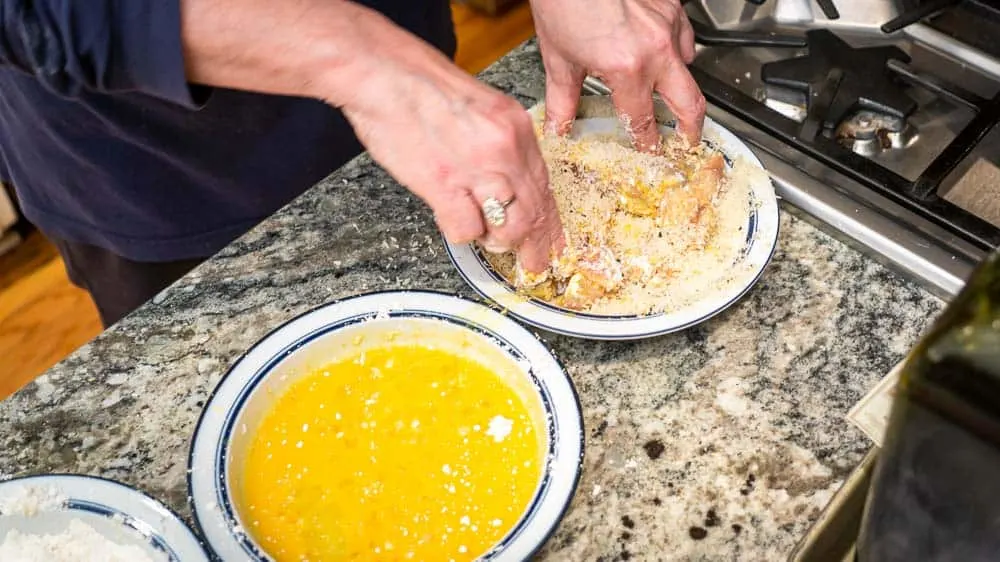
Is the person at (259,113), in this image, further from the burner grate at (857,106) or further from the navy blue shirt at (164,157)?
the burner grate at (857,106)

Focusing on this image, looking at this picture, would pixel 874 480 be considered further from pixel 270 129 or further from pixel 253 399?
pixel 270 129

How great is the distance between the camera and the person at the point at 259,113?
2.52 feet

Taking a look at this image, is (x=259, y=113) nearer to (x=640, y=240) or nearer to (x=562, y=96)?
(x=562, y=96)

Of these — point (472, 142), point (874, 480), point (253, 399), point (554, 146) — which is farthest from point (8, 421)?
point (874, 480)

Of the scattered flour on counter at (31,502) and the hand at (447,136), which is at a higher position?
the hand at (447,136)

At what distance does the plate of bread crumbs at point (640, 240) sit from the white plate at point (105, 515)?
14.6 inches

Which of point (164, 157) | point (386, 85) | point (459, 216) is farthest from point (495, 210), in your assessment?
point (164, 157)

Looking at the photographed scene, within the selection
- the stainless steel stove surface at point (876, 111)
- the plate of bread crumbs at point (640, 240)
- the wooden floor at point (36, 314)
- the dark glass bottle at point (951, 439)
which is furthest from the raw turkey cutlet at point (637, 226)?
the wooden floor at point (36, 314)

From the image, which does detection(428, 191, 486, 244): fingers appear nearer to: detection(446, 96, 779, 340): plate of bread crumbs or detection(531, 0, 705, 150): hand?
detection(446, 96, 779, 340): plate of bread crumbs

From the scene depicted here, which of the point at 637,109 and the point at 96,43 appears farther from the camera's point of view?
the point at 637,109

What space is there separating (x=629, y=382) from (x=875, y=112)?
20.1 inches

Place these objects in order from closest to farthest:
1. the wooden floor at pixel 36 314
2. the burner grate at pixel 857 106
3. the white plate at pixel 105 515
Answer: the white plate at pixel 105 515 → the burner grate at pixel 857 106 → the wooden floor at pixel 36 314

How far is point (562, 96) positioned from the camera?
1068 millimetres

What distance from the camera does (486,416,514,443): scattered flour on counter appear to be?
2.67ft
